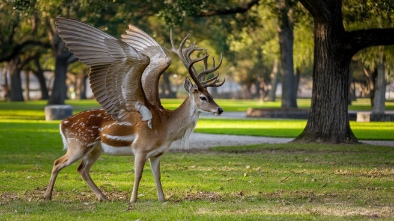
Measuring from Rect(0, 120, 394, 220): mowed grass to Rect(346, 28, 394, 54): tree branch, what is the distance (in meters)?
2.70

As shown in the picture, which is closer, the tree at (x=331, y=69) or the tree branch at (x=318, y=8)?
the tree branch at (x=318, y=8)

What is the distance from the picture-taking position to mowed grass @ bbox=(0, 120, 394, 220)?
10.2 meters

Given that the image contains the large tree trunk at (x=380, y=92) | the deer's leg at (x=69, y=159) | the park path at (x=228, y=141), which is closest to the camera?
the deer's leg at (x=69, y=159)

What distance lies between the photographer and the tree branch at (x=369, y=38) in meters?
21.4

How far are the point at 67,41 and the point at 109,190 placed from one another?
2.82 metres

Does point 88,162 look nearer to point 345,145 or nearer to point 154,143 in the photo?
point 154,143

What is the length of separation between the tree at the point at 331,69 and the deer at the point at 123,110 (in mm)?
10739

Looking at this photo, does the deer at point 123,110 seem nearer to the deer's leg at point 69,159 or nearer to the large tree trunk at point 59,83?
the deer's leg at point 69,159

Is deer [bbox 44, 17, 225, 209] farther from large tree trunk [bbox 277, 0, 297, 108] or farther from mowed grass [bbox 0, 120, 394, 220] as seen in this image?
large tree trunk [bbox 277, 0, 297, 108]

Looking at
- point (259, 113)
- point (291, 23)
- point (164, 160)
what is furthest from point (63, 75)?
point (164, 160)

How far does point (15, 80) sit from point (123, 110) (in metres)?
64.6

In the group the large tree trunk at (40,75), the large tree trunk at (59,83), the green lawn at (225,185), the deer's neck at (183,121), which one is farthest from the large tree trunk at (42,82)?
the deer's neck at (183,121)

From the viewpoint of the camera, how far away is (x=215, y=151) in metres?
21.1

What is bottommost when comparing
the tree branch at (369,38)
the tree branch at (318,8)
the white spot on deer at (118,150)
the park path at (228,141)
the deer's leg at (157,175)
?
the park path at (228,141)
